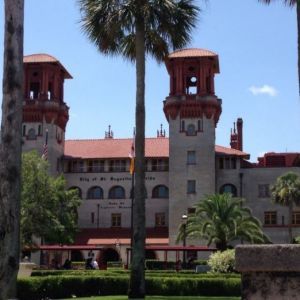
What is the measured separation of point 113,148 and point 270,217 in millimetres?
20021

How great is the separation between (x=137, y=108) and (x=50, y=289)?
9.18 metres

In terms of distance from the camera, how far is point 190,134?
6888cm

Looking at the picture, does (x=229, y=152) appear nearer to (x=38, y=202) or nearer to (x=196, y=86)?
(x=196, y=86)

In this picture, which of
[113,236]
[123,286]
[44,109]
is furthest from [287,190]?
[123,286]

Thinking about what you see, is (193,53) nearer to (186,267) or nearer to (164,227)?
(164,227)

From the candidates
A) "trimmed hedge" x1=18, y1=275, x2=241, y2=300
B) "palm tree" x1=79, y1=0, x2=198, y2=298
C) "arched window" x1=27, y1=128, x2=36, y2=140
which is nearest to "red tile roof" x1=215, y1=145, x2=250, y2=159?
"arched window" x1=27, y1=128, x2=36, y2=140

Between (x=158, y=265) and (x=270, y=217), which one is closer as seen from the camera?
(x=158, y=265)

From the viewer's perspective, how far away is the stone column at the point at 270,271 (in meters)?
7.58

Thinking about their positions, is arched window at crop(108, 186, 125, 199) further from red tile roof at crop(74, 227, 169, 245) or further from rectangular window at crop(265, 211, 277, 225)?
rectangular window at crop(265, 211, 277, 225)

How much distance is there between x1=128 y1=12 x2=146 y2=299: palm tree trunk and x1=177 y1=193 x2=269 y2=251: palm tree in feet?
100

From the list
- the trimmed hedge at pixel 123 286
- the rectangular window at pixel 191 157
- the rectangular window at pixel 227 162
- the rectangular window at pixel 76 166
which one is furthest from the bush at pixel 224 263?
the rectangular window at pixel 76 166

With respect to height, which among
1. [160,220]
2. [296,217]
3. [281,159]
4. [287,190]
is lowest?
[160,220]

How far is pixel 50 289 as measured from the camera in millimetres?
27812

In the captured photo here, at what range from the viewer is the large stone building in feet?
224
